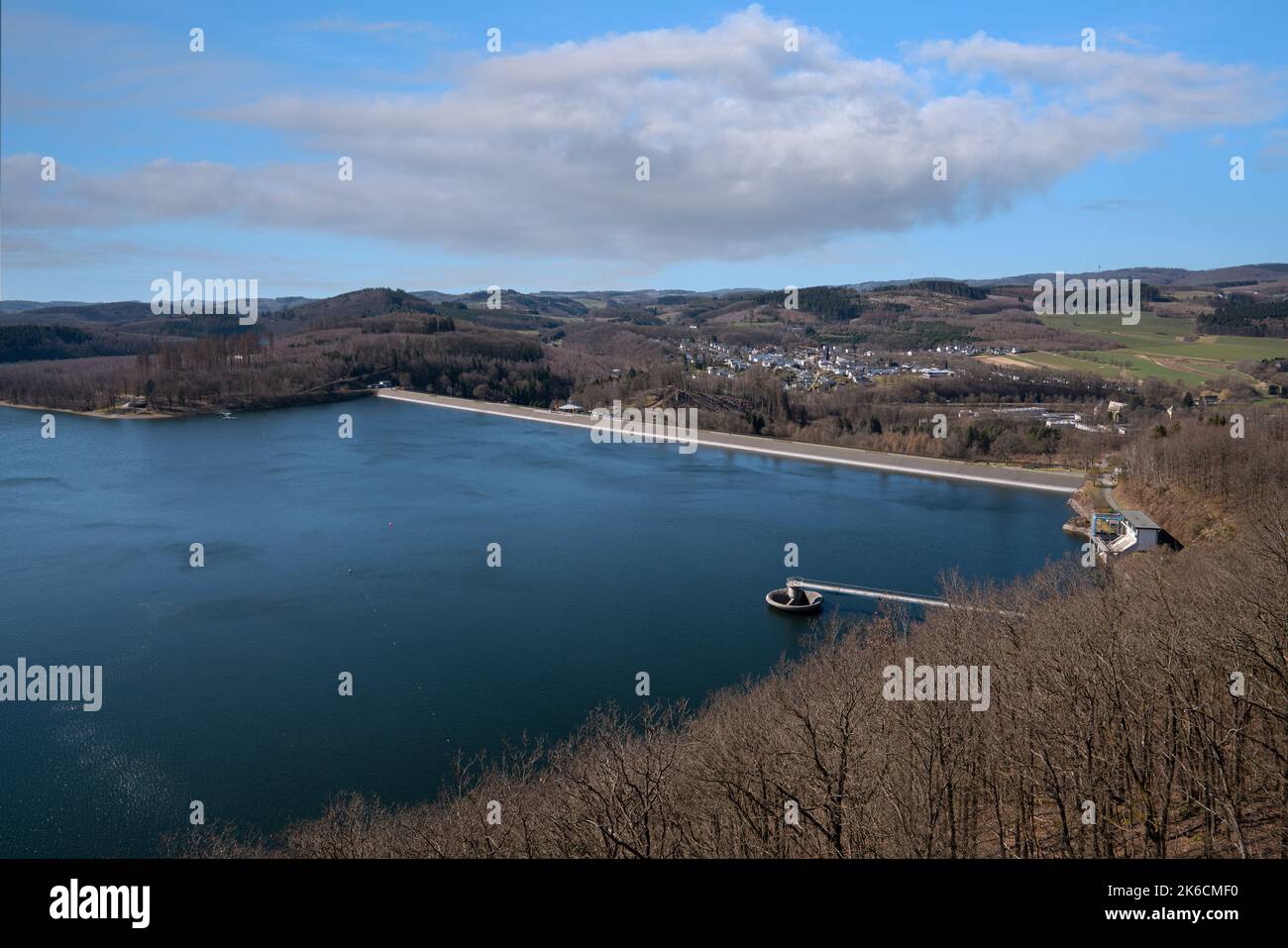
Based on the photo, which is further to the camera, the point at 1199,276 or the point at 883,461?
the point at 1199,276

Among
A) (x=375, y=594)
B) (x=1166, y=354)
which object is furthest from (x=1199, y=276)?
(x=375, y=594)

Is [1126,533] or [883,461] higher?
[883,461]

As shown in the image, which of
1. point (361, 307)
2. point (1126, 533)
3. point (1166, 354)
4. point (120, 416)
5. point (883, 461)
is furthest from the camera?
point (361, 307)

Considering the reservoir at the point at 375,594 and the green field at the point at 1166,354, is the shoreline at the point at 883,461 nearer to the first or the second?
the reservoir at the point at 375,594

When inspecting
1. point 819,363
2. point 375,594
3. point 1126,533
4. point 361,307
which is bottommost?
point 375,594

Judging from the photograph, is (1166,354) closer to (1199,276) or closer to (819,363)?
(819,363)

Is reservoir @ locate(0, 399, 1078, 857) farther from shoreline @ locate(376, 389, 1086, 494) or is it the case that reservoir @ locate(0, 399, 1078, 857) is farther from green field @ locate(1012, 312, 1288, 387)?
green field @ locate(1012, 312, 1288, 387)
